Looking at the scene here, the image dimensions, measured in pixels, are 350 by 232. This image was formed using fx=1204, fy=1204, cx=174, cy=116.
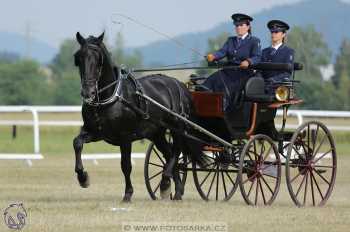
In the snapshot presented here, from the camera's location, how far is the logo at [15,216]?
1094cm

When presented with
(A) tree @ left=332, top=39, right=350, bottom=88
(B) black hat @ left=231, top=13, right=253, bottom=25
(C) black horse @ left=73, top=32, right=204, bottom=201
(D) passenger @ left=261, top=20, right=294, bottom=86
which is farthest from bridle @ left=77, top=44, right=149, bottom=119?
(A) tree @ left=332, top=39, right=350, bottom=88

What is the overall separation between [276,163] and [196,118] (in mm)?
1163

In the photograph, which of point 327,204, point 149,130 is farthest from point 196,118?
point 327,204

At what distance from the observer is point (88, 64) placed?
12.8m

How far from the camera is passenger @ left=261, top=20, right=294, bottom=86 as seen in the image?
46.6ft

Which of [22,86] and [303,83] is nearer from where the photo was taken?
[303,83]

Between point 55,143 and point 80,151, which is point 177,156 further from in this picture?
point 55,143

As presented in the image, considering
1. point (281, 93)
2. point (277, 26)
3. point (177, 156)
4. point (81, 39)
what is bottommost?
point (177, 156)

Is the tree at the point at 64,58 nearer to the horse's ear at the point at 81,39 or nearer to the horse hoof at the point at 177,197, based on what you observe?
the horse hoof at the point at 177,197

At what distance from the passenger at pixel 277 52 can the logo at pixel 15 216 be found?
349 cm

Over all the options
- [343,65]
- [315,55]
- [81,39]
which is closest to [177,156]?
[81,39]

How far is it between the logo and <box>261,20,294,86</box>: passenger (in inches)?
137

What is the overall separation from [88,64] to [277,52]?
2672 millimetres

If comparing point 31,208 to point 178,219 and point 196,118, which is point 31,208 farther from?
point 196,118
